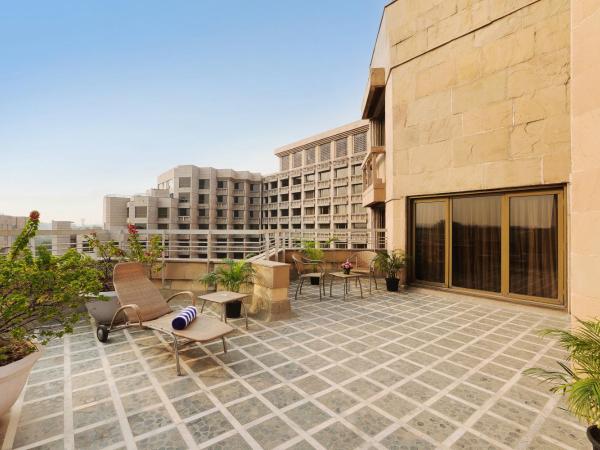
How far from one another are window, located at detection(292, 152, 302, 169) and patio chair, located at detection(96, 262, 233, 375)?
1605 inches

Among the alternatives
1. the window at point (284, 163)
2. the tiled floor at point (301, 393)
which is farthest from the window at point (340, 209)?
the tiled floor at point (301, 393)

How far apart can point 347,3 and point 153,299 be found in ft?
38.0

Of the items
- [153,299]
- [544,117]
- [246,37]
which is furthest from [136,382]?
[246,37]

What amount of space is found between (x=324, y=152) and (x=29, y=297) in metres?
40.1

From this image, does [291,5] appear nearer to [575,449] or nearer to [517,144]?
[517,144]

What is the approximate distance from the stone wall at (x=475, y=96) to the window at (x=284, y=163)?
37.6 metres

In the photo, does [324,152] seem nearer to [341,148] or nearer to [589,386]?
[341,148]

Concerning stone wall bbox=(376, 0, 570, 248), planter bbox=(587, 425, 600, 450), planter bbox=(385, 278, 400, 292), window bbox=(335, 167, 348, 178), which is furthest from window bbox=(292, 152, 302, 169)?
planter bbox=(587, 425, 600, 450)

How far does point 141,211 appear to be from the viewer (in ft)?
141

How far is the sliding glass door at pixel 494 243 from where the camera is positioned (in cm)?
650

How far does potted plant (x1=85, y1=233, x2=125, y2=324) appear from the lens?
16.8ft

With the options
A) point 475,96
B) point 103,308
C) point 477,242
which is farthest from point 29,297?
point 475,96

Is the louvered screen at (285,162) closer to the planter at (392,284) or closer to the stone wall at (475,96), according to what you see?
the stone wall at (475,96)

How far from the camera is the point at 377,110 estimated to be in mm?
12367
